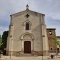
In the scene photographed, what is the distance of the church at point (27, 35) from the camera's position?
1302 inches

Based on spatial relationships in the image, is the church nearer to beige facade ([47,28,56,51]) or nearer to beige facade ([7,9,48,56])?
beige facade ([7,9,48,56])

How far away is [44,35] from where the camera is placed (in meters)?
33.1

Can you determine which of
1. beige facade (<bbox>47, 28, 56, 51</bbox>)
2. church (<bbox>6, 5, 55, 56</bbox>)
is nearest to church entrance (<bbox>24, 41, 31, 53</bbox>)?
church (<bbox>6, 5, 55, 56</bbox>)

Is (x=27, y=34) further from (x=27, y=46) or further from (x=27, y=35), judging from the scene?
(x=27, y=46)

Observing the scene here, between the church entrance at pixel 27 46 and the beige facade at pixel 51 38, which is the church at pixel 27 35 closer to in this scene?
the church entrance at pixel 27 46

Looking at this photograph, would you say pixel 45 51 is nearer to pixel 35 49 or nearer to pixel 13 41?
pixel 35 49

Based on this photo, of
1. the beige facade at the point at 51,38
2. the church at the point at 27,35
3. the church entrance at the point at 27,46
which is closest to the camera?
the church at the point at 27,35

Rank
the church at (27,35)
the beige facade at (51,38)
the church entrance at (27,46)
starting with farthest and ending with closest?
the beige facade at (51,38)
the church entrance at (27,46)
the church at (27,35)

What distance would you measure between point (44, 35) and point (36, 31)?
217 cm

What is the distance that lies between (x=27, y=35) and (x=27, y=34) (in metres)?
0.24

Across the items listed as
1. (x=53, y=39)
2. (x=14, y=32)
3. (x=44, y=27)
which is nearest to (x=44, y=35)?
(x=44, y=27)

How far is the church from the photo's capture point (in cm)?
3306

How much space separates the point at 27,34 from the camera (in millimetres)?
34312

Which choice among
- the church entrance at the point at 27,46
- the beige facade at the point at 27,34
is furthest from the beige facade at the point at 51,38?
the church entrance at the point at 27,46
